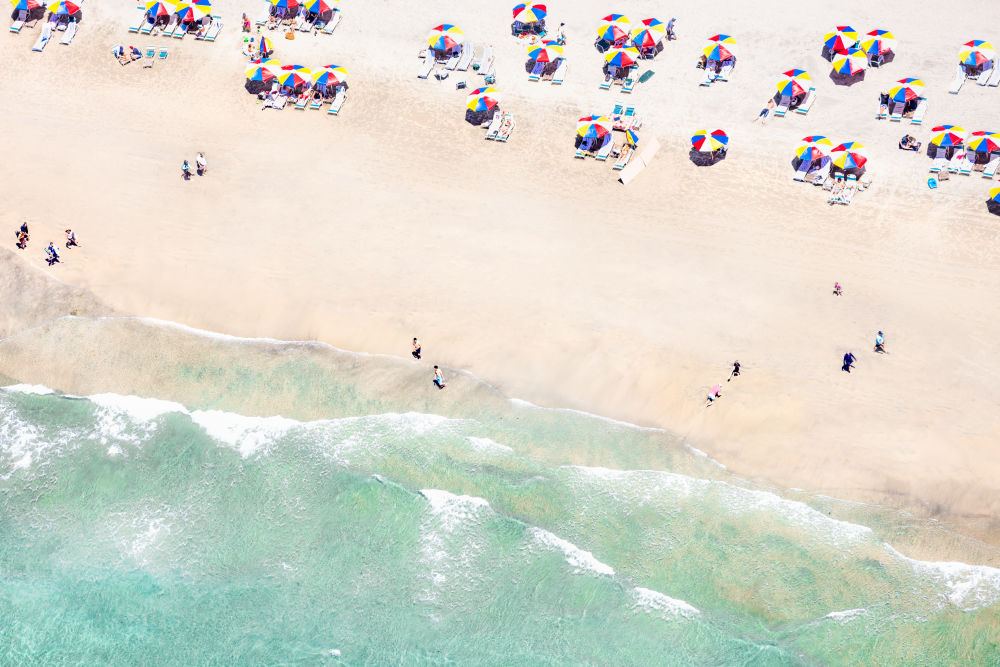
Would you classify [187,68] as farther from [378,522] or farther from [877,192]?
[877,192]

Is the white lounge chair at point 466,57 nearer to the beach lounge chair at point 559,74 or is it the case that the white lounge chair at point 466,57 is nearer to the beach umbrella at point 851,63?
the beach lounge chair at point 559,74

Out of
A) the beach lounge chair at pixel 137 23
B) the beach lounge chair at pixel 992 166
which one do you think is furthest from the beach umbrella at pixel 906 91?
the beach lounge chair at pixel 137 23

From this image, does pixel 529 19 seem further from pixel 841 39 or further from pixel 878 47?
pixel 878 47

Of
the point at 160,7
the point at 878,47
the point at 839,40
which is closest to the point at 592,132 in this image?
the point at 839,40

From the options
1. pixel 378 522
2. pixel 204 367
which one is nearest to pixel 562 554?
pixel 378 522

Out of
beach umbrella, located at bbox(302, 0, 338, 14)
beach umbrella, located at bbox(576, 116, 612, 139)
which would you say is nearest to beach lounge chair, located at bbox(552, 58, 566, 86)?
beach umbrella, located at bbox(576, 116, 612, 139)

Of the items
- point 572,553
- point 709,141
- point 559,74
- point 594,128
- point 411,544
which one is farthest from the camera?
point 559,74

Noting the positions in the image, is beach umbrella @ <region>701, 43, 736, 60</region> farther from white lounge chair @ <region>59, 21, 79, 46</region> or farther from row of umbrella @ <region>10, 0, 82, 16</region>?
row of umbrella @ <region>10, 0, 82, 16</region>
